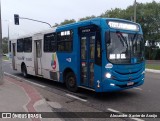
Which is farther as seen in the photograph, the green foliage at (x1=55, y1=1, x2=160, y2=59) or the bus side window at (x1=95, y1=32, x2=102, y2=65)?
the green foliage at (x1=55, y1=1, x2=160, y2=59)

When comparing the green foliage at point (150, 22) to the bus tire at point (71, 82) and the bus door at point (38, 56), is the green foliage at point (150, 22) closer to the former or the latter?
the bus door at point (38, 56)

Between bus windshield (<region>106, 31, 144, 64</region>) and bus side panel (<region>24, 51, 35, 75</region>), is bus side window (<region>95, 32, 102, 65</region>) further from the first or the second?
bus side panel (<region>24, 51, 35, 75</region>)

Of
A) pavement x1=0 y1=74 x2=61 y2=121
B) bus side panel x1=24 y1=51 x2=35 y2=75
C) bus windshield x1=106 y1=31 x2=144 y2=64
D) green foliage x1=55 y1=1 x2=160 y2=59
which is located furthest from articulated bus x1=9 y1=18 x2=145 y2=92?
green foliage x1=55 y1=1 x2=160 y2=59

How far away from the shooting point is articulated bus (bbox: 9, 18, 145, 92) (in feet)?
31.4

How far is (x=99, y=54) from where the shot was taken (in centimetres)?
964

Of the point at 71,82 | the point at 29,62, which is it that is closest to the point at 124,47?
the point at 71,82

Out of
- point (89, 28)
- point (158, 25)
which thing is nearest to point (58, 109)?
point (89, 28)

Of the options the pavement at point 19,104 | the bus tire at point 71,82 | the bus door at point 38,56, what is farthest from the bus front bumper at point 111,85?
the bus door at point 38,56

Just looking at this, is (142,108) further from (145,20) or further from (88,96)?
(145,20)

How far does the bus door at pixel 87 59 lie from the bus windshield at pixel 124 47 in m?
0.73

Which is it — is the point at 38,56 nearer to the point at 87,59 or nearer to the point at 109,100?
the point at 87,59

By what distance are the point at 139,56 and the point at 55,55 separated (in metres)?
4.26

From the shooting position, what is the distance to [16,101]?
8.80 m

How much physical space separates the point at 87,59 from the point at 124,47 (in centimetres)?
149
